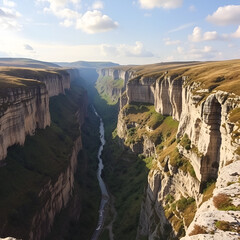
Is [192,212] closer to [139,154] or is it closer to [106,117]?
[139,154]

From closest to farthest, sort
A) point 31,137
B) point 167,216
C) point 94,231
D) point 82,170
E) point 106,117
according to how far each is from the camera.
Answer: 1. point 167,216
2. point 94,231
3. point 31,137
4. point 82,170
5. point 106,117

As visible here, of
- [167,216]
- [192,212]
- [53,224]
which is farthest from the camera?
[53,224]

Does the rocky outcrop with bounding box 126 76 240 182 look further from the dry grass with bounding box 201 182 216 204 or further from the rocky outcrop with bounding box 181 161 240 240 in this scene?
the rocky outcrop with bounding box 181 161 240 240

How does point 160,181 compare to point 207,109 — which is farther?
point 160,181

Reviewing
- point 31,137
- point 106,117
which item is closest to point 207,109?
point 31,137

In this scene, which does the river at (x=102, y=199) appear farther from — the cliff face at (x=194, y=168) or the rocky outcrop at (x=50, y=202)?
the cliff face at (x=194, y=168)

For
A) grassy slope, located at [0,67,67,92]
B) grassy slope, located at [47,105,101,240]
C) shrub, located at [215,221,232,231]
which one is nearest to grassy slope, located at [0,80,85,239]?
grassy slope, located at [47,105,101,240]

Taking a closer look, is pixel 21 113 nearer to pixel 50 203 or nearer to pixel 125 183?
pixel 50 203
